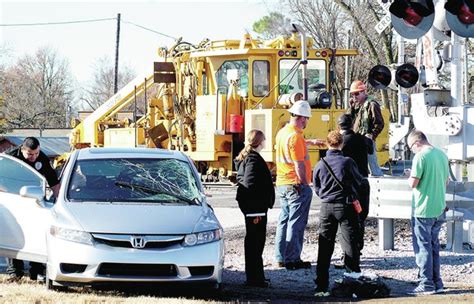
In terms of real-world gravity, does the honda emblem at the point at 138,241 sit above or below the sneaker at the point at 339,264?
above

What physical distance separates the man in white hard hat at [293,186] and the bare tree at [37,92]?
6441 centimetres

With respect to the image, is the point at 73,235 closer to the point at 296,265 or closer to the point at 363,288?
the point at 363,288

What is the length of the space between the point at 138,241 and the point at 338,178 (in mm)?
2330

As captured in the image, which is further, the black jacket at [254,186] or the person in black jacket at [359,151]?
the person in black jacket at [359,151]

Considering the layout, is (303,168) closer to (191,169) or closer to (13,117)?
(191,169)

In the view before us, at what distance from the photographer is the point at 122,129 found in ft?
84.4

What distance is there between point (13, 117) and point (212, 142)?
60769 mm

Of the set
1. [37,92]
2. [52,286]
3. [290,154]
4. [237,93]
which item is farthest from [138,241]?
[37,92]

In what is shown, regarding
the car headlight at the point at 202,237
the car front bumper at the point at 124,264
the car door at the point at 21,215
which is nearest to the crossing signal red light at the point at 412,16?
the car headlight at the point at 202,237

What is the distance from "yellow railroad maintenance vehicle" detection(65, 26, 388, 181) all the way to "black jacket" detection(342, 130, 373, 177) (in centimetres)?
897

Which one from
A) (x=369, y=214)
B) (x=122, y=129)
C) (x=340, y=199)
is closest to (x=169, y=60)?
(x=122, y=129)

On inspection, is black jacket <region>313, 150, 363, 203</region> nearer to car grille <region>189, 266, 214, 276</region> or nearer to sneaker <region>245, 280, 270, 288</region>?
sneaker <region>245, 280, 270, 288</region>

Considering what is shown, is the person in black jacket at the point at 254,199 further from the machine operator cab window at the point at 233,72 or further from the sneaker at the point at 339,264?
the machine operator cab window at the point at 233,72

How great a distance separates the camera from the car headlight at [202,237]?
9.90 m
